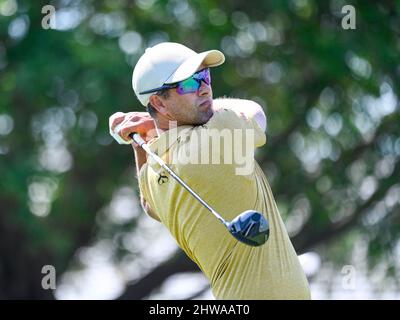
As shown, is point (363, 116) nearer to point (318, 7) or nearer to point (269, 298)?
point (318, 7)

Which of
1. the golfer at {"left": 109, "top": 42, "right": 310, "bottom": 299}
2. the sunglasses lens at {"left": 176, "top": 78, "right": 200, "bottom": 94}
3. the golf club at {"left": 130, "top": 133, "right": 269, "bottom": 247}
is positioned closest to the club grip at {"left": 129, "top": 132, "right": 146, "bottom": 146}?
the golfer at {"left": 109, "top": 42, "right": 310, "bottom": 299}

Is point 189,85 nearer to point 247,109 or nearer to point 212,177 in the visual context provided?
point 247,109

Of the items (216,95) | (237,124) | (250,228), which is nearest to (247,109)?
(237,124)

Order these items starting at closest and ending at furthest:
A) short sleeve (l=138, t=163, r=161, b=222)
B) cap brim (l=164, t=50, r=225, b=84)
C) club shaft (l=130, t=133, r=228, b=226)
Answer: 1. club shaft (l=130, t=133, r=228, b=226)
2. cap brim (l=164, t=50, r=225, b=84)
3. short sleeve (l=138, t=163, r=161, b=222)

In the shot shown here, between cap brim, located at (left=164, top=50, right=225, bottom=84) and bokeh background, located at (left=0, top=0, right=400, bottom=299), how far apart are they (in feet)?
27.0

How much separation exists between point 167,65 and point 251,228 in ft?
2.89

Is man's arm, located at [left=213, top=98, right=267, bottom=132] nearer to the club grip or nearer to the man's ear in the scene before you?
the man's ear

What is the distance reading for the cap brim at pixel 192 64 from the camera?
19.0 ft

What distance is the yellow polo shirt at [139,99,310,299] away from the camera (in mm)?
5723

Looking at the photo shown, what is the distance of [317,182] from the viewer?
53.0 feet

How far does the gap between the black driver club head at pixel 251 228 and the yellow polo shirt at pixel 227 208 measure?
0.31 m

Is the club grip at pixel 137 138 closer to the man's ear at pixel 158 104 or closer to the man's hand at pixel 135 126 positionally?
the man's hand at pixel 135 126

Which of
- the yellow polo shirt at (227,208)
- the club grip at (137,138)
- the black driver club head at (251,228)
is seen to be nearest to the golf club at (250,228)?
the black driver club head at (251,228)
